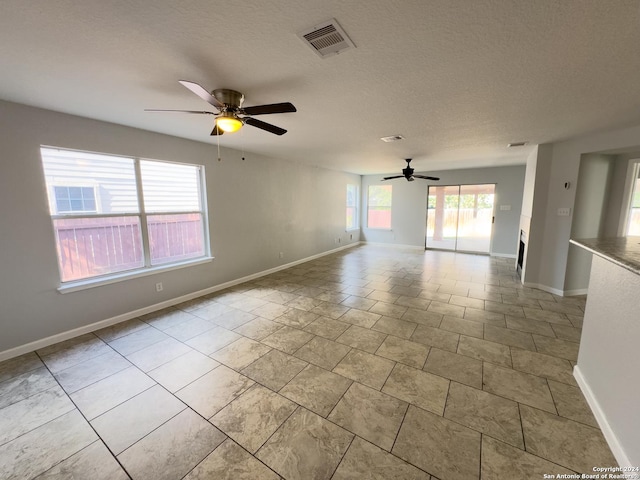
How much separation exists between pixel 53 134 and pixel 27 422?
2728 millimetres

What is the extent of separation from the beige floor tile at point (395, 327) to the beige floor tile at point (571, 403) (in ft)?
4.10

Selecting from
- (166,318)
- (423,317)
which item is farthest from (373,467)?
(166,318)

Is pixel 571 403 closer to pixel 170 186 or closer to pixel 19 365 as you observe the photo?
pixel 19 365

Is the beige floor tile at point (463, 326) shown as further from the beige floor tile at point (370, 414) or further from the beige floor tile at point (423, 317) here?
the beige floor tile at point (370, 414)

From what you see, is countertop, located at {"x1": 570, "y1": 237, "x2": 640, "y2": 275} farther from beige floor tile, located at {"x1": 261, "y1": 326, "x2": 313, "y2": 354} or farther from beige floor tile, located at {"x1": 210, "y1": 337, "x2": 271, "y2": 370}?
beige floor tile, located at {"x1": 210, "y1": 337, "x2": 271, "y2": 370}

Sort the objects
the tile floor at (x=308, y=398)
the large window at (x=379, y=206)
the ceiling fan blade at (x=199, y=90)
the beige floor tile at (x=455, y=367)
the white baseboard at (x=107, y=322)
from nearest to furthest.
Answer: the tile floor at (x=308, y=398) → the ceiling fan blade at (x=199, y=90) → the beige floor tile at (x=455, y=367) → the white baseboard at (x=107, y=322) → the large window at (x=379, y=206)

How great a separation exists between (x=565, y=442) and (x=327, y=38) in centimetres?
292

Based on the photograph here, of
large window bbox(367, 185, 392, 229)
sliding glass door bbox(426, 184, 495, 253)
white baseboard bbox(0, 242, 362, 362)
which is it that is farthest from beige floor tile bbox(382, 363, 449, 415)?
large window bbox(367, 185, 392, 229)

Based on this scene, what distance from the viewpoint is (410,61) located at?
1.78m

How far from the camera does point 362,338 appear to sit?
2.89m

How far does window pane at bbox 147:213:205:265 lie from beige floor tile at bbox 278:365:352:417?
2.88 metres

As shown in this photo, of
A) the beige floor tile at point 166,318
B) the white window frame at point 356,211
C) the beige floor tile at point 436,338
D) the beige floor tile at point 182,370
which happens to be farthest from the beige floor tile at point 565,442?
the white window frame at point 356,211

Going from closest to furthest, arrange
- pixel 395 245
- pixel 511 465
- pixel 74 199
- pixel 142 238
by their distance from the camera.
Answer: pixel 511 465, pixel 74 199, pixel 142 238, pixel 395 245

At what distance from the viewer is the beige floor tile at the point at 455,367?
2.21m
